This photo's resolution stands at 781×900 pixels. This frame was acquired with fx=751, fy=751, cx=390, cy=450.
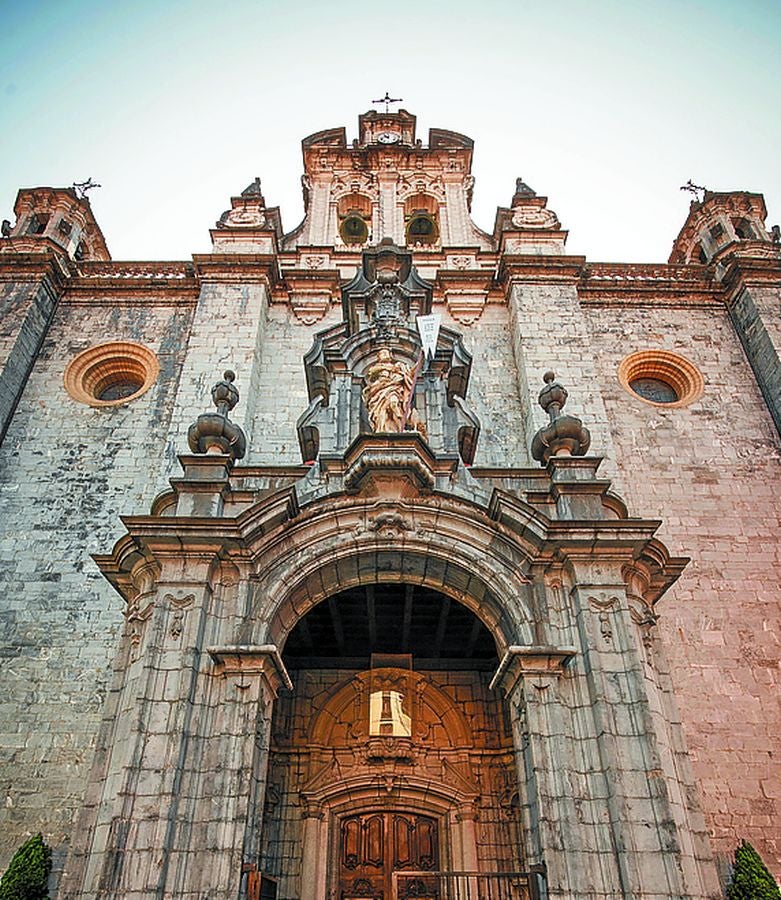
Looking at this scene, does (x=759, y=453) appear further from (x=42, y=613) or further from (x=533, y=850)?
(x=42, y=613)

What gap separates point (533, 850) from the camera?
7.50 meters

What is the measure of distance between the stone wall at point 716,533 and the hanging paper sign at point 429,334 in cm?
424

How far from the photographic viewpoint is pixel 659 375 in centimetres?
1694

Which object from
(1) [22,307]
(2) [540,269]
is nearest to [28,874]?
(1) [22,307]

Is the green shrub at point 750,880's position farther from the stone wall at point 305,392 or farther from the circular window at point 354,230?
the circular window at point 354,230

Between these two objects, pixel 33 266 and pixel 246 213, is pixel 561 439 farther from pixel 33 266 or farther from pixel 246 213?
pixel 33 266

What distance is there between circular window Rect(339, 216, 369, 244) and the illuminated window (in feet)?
41.6

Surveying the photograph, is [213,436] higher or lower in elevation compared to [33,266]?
lower

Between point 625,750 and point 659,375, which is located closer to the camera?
point 625,750

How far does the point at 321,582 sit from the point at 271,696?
1.46m

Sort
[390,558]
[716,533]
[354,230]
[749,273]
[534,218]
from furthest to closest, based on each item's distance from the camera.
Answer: [354,230] → [534,218] → [749,273] → [716,533] → [390,558]

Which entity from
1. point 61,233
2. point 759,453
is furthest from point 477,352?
point 61,233

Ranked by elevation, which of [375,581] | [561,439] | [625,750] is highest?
[561,439]

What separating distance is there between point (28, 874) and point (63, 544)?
542cm
